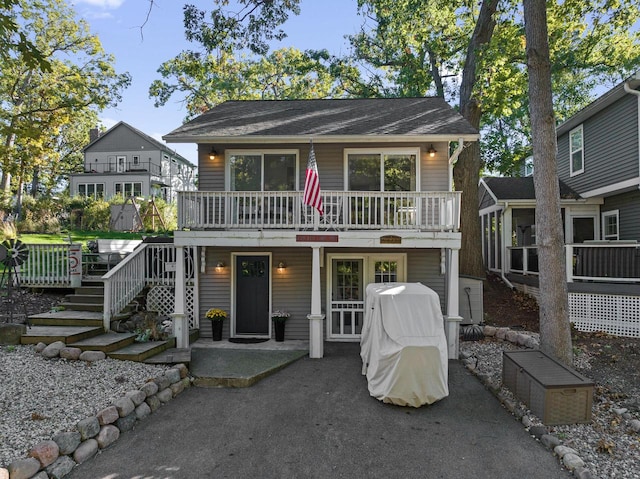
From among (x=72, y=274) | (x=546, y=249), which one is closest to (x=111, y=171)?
(x=72, y=274)

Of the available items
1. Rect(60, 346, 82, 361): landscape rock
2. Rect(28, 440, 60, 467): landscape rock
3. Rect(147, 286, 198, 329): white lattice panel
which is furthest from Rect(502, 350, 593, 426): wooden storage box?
Rect(60, 346, 82, 361): landscape rock

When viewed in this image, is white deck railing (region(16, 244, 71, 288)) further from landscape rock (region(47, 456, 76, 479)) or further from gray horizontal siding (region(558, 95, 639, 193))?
gray horizontal siding (region(558, 95, 639, 193))

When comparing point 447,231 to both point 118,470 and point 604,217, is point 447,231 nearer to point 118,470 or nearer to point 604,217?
point 118,470

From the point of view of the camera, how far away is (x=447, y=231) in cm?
852

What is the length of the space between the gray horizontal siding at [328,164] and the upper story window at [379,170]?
20 centimetres

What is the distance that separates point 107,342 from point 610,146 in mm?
15650

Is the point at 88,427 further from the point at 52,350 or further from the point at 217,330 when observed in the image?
the point at 217,330

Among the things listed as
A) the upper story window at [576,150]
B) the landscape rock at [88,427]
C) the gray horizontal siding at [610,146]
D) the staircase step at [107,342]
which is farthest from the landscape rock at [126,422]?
the upper story window at [576,150]

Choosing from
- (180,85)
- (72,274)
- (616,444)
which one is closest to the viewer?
(616,444)

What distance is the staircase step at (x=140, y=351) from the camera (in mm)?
6863

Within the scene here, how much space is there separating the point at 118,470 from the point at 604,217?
635 inches

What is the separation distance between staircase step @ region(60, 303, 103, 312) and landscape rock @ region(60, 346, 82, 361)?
2.03m

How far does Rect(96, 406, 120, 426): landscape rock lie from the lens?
488 cm

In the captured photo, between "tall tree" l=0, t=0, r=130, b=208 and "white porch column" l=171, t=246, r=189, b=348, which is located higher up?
"tall tree" l=0, t=0, r=130, b=208
